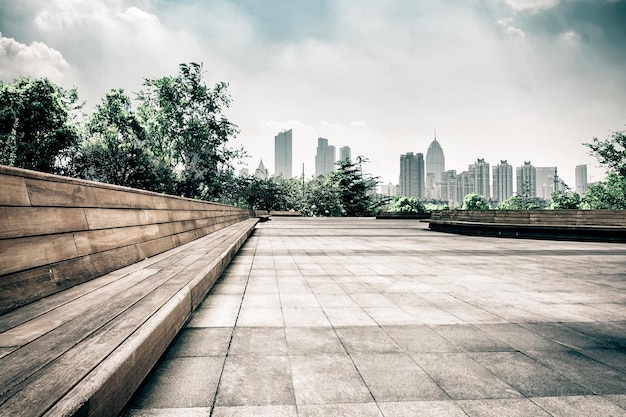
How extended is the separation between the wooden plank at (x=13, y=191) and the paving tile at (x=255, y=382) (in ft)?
5.66

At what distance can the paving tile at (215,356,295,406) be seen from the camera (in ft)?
6.37

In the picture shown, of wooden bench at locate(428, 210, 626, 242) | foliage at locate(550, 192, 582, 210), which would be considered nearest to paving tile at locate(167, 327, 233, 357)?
wooden bench at locate(428, 210, 626, 242)

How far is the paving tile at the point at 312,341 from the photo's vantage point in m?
2.64

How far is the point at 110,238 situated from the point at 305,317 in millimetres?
2102

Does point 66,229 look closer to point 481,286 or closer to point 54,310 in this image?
point 54,310

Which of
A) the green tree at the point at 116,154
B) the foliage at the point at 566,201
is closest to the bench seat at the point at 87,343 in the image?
the green tree at the point at 116,154

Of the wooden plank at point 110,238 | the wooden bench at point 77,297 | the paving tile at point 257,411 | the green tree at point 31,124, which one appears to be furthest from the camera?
the green tree at point 31,124

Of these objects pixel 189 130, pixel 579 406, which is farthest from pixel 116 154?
pixel 579 406

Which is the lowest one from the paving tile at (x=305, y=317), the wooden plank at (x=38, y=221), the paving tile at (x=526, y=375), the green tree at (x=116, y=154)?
the paving tile at (x=526, y=375)

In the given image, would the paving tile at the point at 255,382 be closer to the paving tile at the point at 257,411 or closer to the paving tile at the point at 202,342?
the paving tile at the point at 257,411

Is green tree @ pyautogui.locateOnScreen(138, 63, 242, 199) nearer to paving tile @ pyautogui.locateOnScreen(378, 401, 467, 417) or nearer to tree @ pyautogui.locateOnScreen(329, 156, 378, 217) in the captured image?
tree @ pyautogui.locateOnScreen(329, 156, 378, 217)

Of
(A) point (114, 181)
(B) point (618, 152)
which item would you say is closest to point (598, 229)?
(B) point (618, 152)

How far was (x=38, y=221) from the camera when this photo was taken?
7.61ft

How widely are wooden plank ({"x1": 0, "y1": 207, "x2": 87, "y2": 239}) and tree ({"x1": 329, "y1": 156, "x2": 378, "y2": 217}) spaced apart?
155 ft
